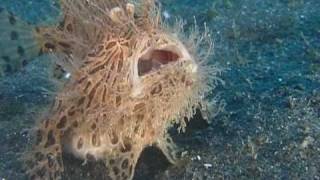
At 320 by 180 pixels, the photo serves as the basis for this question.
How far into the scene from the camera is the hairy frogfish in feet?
11.8

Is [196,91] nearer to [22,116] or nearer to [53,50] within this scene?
[53,50]

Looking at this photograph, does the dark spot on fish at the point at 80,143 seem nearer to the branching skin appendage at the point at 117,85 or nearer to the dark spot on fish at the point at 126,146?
the branching skin appendage at the point at 117,85

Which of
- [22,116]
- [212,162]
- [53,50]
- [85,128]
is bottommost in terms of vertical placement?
[212,162]

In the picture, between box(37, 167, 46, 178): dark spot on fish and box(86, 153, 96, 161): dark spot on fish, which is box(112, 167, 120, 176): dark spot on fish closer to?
box(86, 153, 96, 161): dark spot on fish

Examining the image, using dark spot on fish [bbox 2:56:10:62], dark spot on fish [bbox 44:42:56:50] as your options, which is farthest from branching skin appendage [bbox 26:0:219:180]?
dark spot on fish [bbox 2:56:10:62]

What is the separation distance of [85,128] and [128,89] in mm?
485

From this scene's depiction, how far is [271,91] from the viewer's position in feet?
16.6

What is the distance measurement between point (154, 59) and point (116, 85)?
1.18 ft

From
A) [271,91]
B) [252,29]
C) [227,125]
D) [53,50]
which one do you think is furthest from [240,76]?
[53,50]

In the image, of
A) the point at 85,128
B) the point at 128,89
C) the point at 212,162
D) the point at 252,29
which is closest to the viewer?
the point at 128,89

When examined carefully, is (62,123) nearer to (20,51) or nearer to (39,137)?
(39,137)

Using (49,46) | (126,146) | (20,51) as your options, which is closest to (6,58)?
(20,51)

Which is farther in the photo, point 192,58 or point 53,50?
point 53,50

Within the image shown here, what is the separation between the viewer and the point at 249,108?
4777 mm
